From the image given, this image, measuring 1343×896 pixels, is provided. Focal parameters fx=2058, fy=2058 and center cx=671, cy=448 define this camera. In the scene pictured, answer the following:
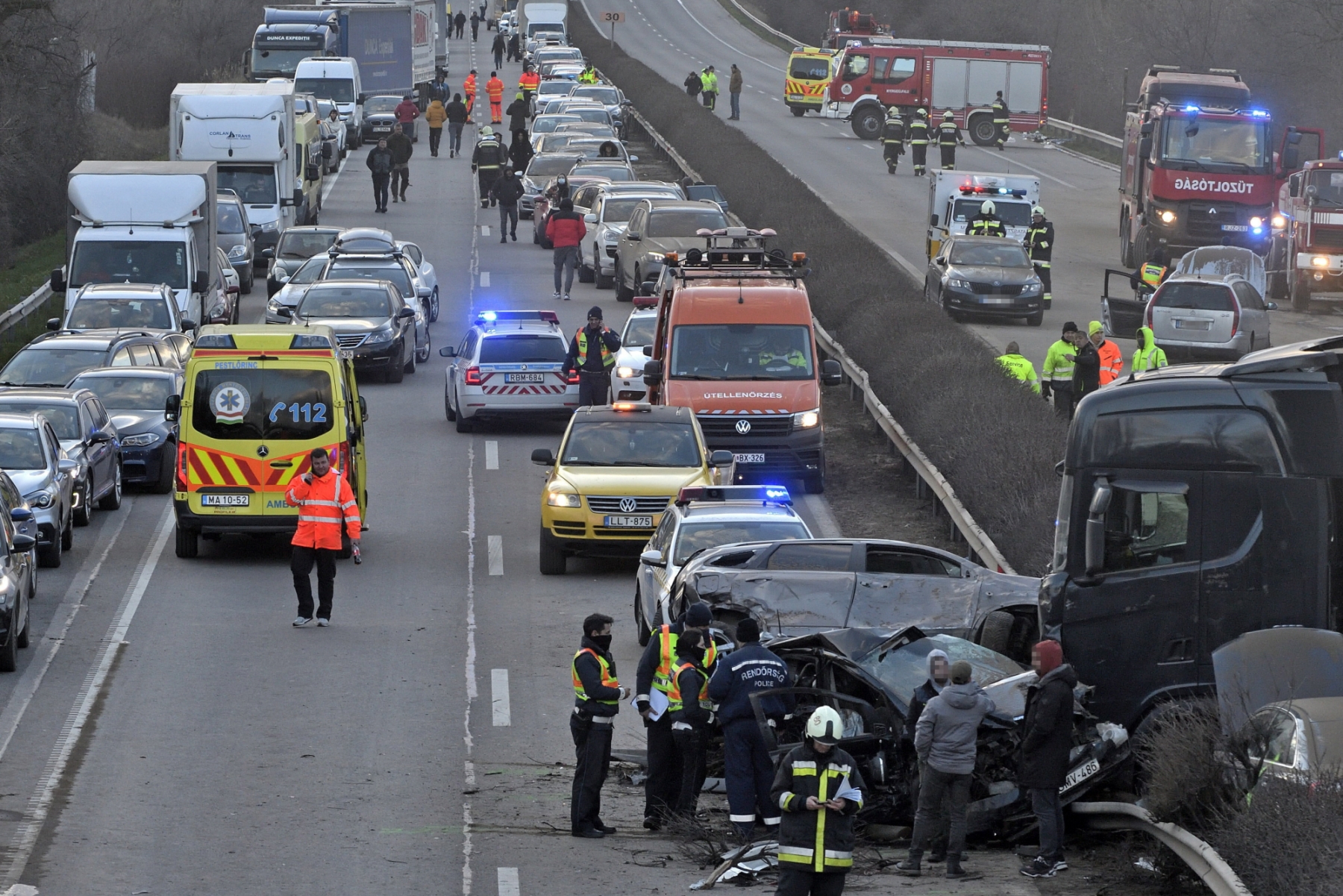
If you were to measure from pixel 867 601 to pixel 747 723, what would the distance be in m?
2.93

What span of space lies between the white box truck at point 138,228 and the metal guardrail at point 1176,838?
23.5m

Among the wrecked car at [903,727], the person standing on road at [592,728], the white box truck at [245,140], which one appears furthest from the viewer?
the white box truck at [245,140]

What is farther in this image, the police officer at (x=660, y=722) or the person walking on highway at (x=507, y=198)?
the person walking on highway at (x=507, y=198)

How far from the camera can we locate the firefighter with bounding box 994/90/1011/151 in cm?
6662

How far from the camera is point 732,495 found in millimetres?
19109

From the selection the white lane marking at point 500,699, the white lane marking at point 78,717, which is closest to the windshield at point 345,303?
the white lane marking at point 78,717

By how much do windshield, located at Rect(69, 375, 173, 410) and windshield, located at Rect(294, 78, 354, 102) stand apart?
3540 centimetres

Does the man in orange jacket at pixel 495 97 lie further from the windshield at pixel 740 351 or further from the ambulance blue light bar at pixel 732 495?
the ambulance blue light bar at pixel 732 495

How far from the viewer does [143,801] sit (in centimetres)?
1300

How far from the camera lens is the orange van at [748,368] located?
24094 millimetres

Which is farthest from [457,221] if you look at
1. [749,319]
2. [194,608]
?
[194,608]

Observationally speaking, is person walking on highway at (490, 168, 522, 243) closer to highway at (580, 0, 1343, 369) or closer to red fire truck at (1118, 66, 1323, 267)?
highway at (580, 0, 1343, 369)

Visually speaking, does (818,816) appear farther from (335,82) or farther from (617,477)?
(335,82)

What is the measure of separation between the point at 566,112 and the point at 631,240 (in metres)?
25.0
